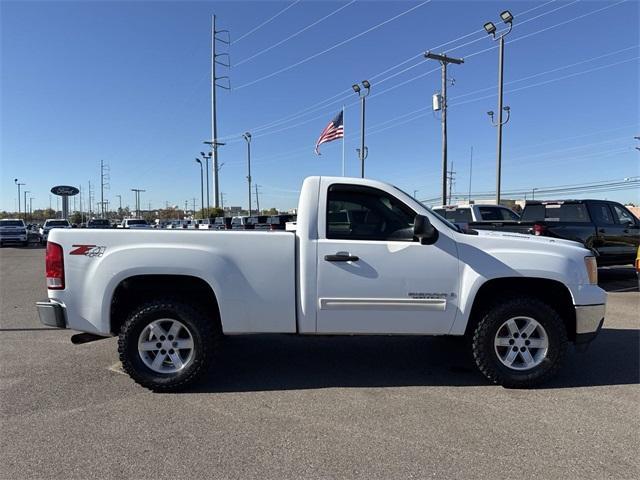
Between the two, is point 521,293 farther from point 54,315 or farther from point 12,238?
point 12,238

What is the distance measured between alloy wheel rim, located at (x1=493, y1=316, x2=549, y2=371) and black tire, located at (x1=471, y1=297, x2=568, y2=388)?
3 cm

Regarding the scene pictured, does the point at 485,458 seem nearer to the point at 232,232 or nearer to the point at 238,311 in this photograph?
the point at 238,311

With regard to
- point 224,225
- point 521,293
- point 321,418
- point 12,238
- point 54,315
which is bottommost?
point 321,418

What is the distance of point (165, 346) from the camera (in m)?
4.64

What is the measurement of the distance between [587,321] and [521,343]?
667 millimetres

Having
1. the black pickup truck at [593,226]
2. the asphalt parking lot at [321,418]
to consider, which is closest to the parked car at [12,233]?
the asphalt parking lot at [321,418]

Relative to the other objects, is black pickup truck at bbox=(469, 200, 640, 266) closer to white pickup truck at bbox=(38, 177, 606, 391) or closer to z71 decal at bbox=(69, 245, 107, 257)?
white pickup truck at bbox=(38, 177, 606, 391)

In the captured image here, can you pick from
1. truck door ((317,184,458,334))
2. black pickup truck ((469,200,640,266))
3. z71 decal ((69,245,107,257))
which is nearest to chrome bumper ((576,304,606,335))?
truck door ((317,184,458,334))

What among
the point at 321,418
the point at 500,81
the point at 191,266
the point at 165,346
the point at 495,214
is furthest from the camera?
the point at 500,81

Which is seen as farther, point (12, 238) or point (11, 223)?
point (11, 223)

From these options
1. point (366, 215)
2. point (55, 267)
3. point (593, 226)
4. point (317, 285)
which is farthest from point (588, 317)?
point (593, 226)

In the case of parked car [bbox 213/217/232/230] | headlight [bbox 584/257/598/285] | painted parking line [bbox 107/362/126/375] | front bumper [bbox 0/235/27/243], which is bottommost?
painted parking line [bbox 107/362/126/375]

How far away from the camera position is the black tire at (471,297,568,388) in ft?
15.3

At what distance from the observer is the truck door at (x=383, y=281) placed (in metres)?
4.57
